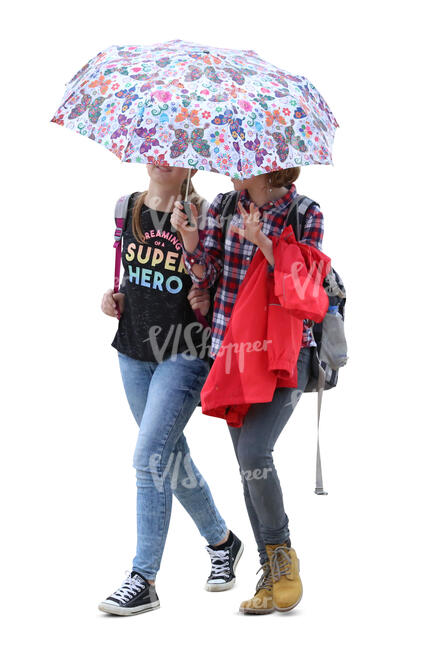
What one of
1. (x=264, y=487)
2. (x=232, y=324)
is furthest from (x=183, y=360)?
(x=264, y=487)

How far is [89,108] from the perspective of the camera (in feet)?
17.7

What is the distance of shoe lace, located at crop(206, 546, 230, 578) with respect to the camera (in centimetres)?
610

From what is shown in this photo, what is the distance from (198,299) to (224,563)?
145 centimetres

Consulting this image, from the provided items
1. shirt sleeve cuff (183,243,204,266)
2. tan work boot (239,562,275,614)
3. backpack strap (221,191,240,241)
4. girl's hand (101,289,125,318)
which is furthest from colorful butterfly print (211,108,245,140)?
tan work boot (239,562,275,614)

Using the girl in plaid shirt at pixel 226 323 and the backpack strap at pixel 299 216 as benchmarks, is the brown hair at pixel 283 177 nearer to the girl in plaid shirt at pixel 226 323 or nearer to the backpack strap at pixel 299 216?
the girl in plaid shirt at pixel 226 323

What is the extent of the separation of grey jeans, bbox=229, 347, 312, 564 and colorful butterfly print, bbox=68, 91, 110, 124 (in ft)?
4.68

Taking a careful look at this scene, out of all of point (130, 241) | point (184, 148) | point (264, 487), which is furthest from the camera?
point (130, 241)

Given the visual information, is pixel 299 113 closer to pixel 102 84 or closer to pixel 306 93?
pixel 306 93

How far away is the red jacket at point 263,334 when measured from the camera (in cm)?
526

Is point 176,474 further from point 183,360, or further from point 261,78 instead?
point 261,78

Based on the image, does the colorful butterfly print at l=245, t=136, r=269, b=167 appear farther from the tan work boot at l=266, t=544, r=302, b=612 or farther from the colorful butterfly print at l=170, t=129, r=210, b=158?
the tan work boot at l=266, t=544, r=302, b=612

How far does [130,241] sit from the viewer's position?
5.78 meters

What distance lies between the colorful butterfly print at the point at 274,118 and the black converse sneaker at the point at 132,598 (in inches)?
87.7

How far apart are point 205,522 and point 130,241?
4.93ft
